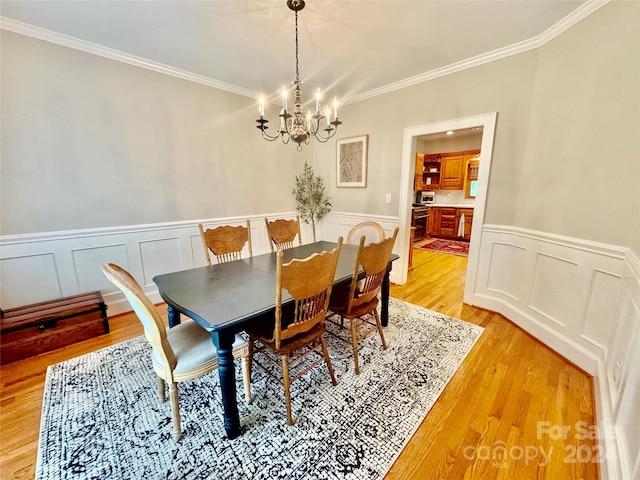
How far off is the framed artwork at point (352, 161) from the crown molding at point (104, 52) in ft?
5.44

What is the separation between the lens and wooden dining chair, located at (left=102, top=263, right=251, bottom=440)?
1163mm

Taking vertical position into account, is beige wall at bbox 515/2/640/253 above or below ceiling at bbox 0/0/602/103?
below

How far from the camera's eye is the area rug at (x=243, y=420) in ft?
4.11

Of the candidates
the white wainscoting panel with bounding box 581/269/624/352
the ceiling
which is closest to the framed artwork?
the ceiling

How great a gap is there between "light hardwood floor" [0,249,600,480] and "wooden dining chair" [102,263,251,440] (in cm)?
70

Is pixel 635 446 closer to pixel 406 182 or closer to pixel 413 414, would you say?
pixel 413 414

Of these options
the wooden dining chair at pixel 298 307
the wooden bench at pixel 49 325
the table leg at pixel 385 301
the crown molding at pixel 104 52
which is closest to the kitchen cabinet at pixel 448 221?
the table leg at pixel 385 301

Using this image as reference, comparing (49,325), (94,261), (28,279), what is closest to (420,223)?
(94,261)

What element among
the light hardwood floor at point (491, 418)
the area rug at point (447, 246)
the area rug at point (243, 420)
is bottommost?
the light hardwood floor at point (491, 418)

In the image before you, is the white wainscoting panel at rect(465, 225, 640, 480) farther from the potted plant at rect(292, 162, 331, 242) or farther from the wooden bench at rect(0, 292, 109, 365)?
the wooden bench at rect(0, 292, 109, 365)

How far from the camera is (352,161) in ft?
12.6

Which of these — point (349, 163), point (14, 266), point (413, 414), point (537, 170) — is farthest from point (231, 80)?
point (413, 414)

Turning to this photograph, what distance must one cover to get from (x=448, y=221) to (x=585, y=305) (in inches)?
197

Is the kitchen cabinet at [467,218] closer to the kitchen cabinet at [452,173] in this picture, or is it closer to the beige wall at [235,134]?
the kitchen cabinet at [452,173]
